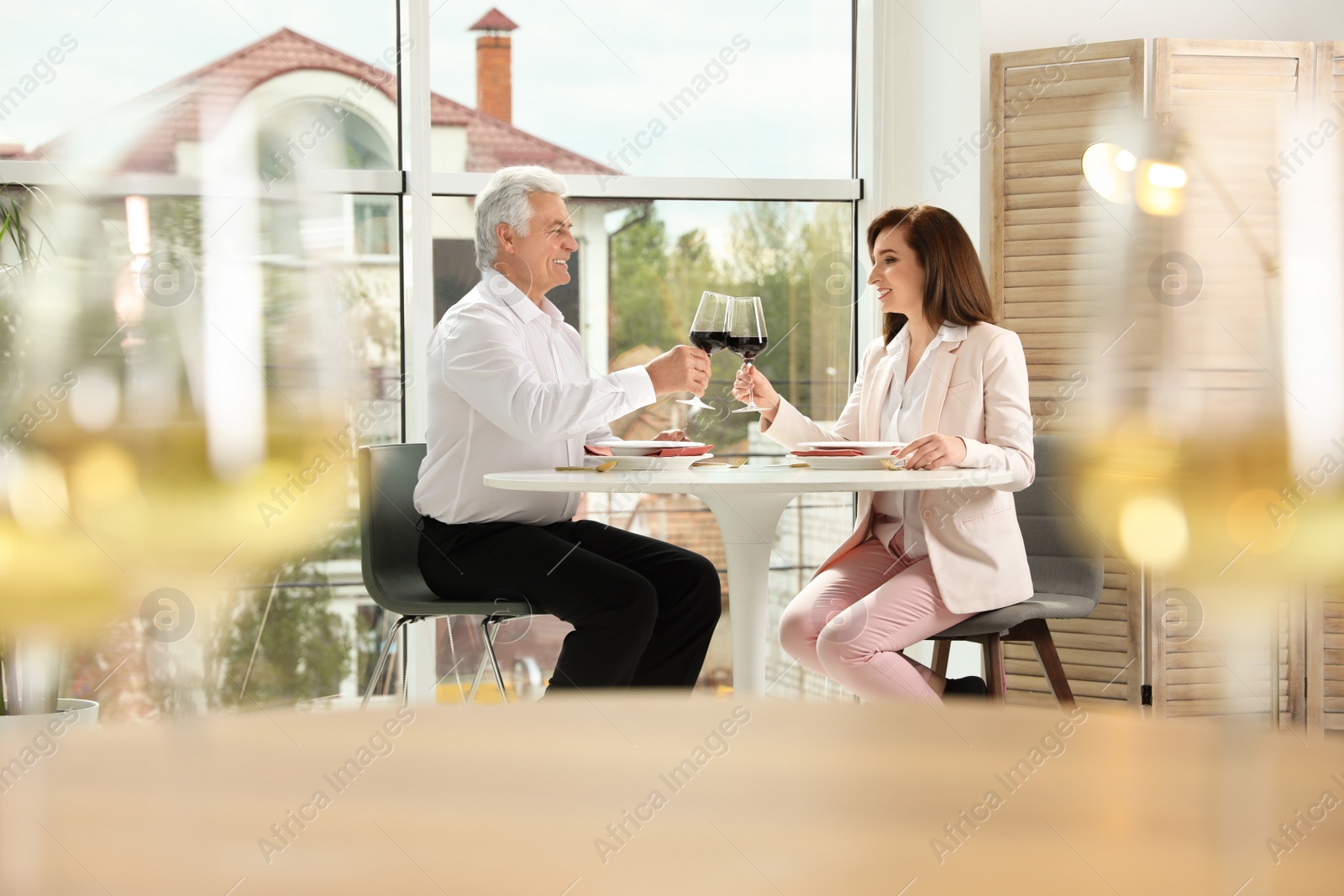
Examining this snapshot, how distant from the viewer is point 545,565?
7.91 feet

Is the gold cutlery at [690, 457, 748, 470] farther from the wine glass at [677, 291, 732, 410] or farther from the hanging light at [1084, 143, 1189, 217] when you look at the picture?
the hanging light at [1084, 143, 1189, 217]

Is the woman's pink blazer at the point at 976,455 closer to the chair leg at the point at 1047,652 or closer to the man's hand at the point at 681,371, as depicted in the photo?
the chair leg at the point at 1047,652

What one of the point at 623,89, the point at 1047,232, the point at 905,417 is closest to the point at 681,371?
the point at 905,417

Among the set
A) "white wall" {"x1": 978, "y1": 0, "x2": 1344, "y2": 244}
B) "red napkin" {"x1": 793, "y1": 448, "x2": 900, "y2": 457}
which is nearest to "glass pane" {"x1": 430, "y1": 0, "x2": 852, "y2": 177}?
"white wall" {"x1": 978, "y1": 0, "x2": 1344, "y2": 244}

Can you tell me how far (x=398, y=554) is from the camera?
2.73 metres

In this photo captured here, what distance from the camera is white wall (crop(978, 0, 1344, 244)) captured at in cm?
356

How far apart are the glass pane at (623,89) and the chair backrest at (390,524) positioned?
138cm

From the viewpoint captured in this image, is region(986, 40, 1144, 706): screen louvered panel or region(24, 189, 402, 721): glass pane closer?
region(24, 189, 402, 721): glass pane

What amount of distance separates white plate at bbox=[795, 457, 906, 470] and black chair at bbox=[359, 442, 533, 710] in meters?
0.76

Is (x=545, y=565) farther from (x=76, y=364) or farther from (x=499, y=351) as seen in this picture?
(x=76, y=364)

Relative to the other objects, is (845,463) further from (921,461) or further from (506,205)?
(506,205)

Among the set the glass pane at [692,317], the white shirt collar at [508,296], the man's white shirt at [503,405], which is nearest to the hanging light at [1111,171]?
the man's white shirt at [503,405]

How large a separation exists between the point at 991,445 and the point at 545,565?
0.98m

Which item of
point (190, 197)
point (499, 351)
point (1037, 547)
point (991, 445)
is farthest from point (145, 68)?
point (1037, 547)
